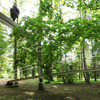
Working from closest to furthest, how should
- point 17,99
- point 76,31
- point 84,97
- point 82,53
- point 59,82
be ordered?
point 17,99 < point 84,97 < point 76,31 < point 59,82 < point 82,53

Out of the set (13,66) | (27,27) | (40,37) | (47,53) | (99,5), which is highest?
(99,5)

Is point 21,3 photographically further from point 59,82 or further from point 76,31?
point 59,82

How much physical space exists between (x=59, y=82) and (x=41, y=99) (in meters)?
3.37

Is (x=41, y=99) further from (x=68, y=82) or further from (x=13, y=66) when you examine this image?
(x=68, y=82)

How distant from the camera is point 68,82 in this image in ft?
28.2

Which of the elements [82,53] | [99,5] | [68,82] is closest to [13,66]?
[68,82]

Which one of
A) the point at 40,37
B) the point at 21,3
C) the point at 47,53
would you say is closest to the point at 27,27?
the point at 40,37

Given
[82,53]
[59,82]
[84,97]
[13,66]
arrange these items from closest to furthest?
1. [84,97]
2. [13,66]
3. [59,82]
4. [82,53]

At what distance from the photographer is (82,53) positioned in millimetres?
9570

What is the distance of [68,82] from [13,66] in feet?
13.9

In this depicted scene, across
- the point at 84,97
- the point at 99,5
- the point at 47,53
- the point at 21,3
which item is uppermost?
the point at 21,3

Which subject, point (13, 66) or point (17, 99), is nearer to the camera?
point (17, 99)

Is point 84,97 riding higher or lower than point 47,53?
lower

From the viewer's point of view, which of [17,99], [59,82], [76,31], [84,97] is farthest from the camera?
[59,82]
